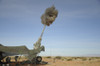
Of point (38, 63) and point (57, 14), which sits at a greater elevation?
point (57, 14)

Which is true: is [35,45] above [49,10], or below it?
below

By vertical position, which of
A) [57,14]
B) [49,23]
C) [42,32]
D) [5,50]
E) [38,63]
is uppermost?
[57,14]

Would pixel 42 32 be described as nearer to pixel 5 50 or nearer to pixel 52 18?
pixel 52 18

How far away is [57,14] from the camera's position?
1194 inches

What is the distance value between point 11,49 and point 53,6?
12208mm

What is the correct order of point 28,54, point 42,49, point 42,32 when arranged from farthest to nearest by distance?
1. point 42,32
2. point 42,49
3. point 28,54

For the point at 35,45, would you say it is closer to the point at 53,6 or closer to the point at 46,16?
the point at 46,16

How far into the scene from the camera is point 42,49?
26.1 metres

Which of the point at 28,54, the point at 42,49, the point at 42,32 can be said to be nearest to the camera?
the point at 28,54

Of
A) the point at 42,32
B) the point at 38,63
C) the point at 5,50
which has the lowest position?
the point at 38,63

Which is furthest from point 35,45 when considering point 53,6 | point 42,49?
point 53,6

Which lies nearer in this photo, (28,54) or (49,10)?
(28,54)

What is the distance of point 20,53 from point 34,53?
7.48 ft

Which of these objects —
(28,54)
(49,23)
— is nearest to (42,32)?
(49,23)
